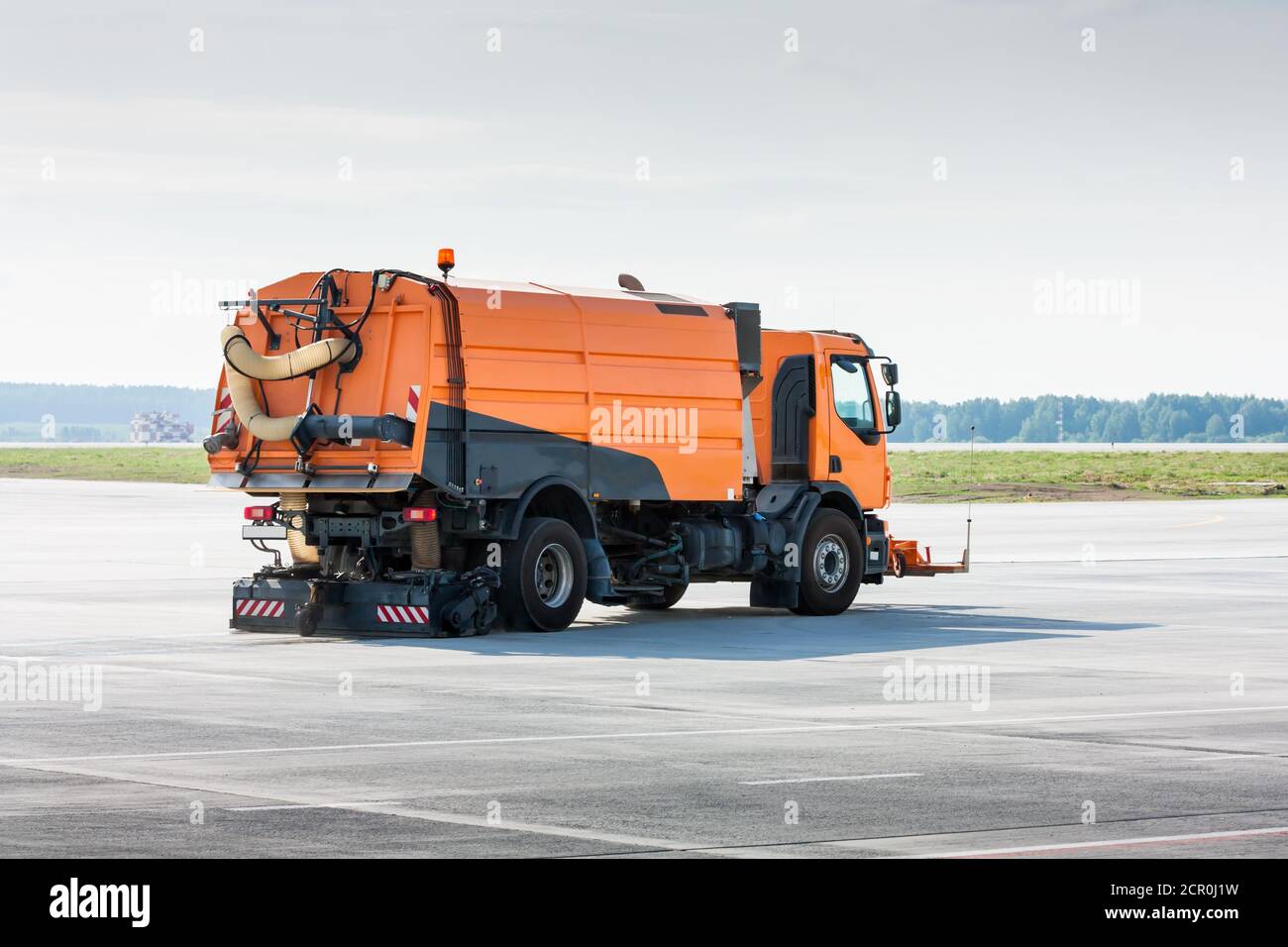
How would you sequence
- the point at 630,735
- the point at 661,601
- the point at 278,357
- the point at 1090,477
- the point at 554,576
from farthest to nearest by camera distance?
the point at 1090,477 < the point at 661,601 < the point at 554,576 < the point at 278,357 < the point at 630,735

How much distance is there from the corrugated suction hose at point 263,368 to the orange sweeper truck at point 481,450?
2 centimetres

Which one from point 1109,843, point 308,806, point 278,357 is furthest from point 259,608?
point 1109,843

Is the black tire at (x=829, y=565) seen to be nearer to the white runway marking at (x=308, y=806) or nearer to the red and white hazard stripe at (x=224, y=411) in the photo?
the red and white hazard stripe at (x=224, y=411)

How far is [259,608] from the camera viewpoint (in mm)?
21375

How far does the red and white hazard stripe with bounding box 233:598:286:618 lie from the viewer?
69.5ft

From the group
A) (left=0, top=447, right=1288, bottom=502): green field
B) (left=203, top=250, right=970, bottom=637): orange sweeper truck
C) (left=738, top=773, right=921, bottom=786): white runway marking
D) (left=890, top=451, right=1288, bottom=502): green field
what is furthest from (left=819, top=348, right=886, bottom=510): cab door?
(left=890, top=451, right=1288, bottom=502): green field

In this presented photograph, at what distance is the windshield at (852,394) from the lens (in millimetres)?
25250

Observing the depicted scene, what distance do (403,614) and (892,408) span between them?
774 centimetres

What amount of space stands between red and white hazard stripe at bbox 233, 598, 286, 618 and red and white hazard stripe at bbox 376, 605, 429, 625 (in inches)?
47.6

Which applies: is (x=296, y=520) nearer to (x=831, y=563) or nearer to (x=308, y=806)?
(x=831, y=563)
